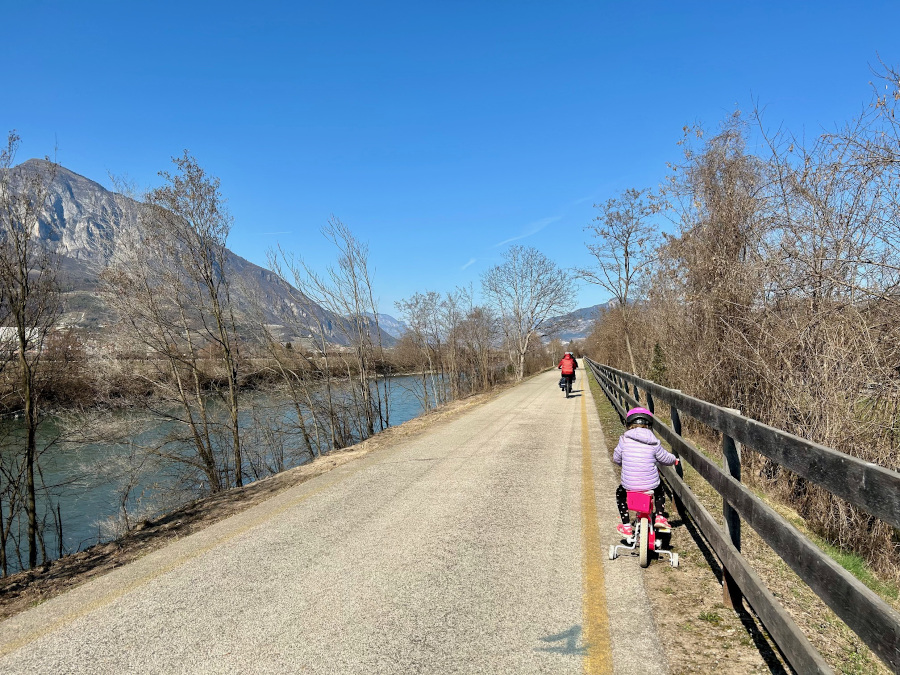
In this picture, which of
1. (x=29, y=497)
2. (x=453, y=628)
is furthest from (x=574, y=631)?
(x=29, y=497)

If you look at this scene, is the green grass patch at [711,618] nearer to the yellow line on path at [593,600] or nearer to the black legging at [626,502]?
the yellow line on path at [593,600]

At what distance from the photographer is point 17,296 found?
1166 cm

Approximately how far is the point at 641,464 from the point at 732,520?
109 centimetres

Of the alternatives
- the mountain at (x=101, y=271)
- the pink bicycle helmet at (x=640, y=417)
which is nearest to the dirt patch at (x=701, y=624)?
the pink bicycle helmet at (x=640, y=417)

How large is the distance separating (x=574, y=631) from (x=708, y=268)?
7.59 m

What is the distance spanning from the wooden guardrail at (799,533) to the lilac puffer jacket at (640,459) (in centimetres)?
45

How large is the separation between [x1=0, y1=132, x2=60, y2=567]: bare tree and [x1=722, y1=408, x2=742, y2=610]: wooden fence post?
13853 millimetres

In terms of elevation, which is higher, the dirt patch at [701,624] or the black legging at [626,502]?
the black legging at [626,502]

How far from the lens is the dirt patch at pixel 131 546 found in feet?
16.1

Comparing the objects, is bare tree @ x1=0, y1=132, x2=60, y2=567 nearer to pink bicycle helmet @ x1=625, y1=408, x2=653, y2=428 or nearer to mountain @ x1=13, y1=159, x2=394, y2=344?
mountain @ x1=13, y1=159, x2=394, y2=344

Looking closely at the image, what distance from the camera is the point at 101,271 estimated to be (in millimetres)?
15852

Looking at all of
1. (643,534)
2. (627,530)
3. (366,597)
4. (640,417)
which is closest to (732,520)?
(643,534)

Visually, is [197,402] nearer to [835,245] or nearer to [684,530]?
[684,530]

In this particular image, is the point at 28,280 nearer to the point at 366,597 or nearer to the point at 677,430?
the point at 366,597
